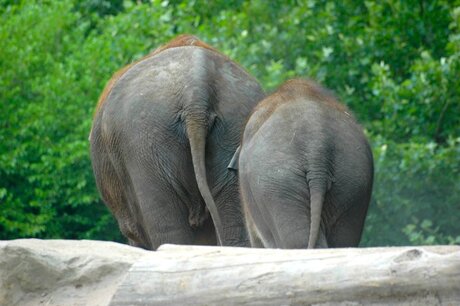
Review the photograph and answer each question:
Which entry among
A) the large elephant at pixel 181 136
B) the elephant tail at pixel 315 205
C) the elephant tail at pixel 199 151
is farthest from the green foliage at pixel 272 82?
the elephant tail at pixel 315 205

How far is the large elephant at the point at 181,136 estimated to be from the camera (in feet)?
26.9

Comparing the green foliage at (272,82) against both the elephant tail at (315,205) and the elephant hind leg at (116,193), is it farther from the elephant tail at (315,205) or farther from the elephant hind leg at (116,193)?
the elephant tail at (315,205)

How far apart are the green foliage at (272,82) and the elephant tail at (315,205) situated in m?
5.11

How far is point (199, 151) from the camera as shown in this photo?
806cm

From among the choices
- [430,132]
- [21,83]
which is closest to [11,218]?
[21,83]

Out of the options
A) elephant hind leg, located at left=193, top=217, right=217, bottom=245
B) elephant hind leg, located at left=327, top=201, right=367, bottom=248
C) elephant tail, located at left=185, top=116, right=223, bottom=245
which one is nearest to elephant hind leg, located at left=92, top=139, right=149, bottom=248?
elephant hind leg, located at left=193, top=217, right=217, bottom=245

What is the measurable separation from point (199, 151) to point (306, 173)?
1.09 meters

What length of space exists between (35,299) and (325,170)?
169cm

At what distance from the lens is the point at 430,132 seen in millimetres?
13578

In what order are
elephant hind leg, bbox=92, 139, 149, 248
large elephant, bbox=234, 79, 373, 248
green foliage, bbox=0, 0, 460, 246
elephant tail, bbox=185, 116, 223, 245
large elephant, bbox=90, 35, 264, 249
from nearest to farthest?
large elephant, bbox=234, 79, 373, 248 → elephant tail, bbox=185, 116, 223, 245 → large elephant, bbox=90, 35, 264, 249 → elephant hind leg, bbox=92, 139, 149, 248 → green foliage, bbox=0, 0, 460, 246

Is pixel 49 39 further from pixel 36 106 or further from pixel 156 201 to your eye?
pixel 156 201

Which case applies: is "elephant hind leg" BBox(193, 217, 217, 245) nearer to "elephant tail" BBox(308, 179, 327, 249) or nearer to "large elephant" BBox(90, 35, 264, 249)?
"large elephant" BBox(90, 35, 264, 249)

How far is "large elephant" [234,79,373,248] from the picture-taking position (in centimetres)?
714

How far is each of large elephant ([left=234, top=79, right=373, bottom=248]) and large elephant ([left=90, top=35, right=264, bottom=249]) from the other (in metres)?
0.66
